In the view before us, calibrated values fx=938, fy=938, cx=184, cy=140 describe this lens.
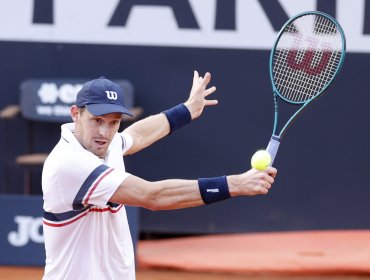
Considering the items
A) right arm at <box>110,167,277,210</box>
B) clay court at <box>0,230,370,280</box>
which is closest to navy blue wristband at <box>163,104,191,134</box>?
right arm at <box>110,167,277,210</box>

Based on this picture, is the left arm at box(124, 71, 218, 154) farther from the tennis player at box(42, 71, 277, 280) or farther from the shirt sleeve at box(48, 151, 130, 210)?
the shirt sleeve at box(48, 151, 130, 210)

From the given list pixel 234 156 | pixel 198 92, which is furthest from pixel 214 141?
pixel 198 92

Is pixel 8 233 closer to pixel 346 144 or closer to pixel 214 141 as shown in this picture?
pixel 214 141

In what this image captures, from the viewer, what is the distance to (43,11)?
8586mm

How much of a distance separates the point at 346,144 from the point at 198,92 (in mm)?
3739

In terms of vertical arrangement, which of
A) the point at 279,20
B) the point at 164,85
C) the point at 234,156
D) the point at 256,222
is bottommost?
the point at 256,222

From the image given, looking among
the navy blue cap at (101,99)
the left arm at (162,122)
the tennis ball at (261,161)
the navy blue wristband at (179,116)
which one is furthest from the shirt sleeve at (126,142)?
the tennis ball at (261,161)

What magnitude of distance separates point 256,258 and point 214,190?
421 cm

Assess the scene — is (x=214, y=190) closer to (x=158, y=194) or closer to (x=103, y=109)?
(x=158, y=194)

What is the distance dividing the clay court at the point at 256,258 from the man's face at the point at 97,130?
376 centimetres

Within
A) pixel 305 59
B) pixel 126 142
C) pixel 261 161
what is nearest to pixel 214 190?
pixel 261 161

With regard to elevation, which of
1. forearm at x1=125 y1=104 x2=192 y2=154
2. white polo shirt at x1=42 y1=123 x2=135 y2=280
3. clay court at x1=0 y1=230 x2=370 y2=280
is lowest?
clay court at x1=0 y1=230 x2=370 y2=280

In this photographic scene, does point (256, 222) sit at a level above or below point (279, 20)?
below

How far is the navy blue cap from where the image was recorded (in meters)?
4.03
